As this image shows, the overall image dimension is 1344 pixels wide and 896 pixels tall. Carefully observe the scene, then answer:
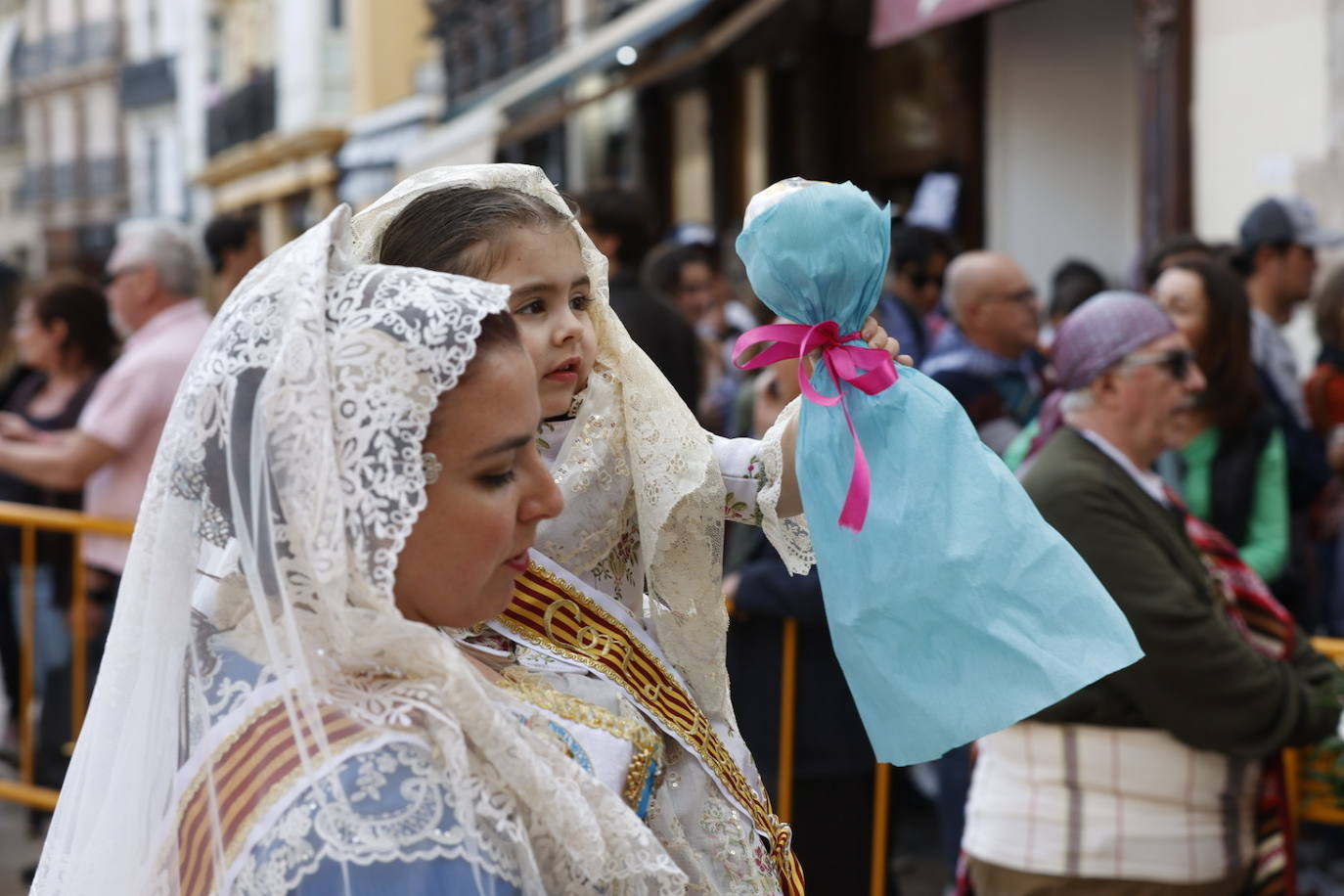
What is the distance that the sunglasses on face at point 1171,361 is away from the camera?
377 centimetres

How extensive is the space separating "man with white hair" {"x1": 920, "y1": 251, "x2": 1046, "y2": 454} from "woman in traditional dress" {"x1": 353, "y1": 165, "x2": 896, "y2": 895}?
276 cm

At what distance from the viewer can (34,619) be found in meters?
6.18

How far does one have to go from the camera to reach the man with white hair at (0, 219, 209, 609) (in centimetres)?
533

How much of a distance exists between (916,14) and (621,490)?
282 inches

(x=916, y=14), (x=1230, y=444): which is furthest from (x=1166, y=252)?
(x=916, y=14)

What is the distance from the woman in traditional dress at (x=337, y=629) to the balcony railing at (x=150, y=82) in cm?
4308

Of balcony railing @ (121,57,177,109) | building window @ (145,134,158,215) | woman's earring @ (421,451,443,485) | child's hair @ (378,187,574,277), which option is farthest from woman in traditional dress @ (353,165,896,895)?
building window @ (145,134,158,215)

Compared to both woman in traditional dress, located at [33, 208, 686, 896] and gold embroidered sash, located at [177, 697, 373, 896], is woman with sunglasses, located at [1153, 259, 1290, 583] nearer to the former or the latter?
woman in traditional dress, located at [33, 208, 686, 896]

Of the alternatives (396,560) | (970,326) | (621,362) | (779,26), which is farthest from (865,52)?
(396,560)

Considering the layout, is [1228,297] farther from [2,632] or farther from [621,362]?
[2,632]

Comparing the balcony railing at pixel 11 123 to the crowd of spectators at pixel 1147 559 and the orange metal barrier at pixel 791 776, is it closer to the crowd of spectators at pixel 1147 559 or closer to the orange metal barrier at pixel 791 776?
the crowd of spectators at pixel 1147 559

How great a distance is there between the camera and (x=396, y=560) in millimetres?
1677

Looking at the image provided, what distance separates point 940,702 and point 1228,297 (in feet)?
10.0

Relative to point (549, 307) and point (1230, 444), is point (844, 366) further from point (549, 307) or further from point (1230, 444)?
point (1230, 444)
